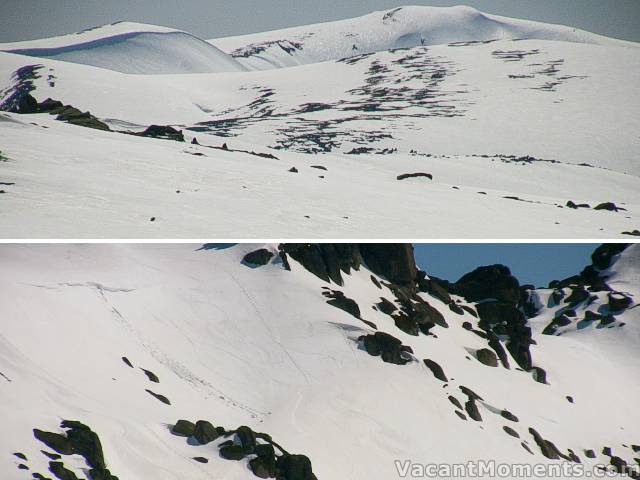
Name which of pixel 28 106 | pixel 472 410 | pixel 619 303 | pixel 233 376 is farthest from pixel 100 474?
pixel 619 303

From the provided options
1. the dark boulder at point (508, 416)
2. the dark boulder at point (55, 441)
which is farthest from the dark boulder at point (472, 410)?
the dark boulder at point (55, 441)

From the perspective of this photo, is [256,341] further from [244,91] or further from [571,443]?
[244,91]

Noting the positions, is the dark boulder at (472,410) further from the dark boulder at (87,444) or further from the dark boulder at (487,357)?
the dark boulder at (87,444)

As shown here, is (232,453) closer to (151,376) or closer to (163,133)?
(151,376)

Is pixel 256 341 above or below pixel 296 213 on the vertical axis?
below

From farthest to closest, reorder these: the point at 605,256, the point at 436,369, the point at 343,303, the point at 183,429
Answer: the point at 605,256
the point at 343,303
the point at 436,369
the point at 183,429

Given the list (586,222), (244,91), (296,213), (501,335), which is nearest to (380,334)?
(501,335)
